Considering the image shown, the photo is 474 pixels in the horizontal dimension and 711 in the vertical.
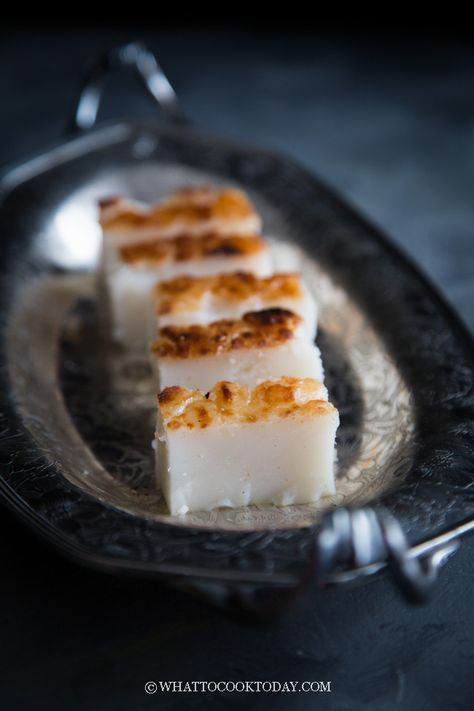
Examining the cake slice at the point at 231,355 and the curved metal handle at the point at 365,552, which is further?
the cake slice at the point at 231,355

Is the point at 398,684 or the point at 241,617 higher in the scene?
the point at 241,617

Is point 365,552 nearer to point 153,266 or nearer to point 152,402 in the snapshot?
point 152,402

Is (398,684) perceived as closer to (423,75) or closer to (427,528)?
(427,528)

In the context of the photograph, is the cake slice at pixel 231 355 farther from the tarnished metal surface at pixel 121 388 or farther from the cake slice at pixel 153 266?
the cake slice at pixel 153 266

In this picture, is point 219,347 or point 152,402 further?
point 152,402

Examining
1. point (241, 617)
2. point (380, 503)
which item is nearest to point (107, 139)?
point (380, 503)

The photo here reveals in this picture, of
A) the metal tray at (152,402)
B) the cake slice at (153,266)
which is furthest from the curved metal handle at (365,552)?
the cake slice at (153,266)

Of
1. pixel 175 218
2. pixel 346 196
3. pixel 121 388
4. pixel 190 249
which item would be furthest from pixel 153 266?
pixel 346 196
